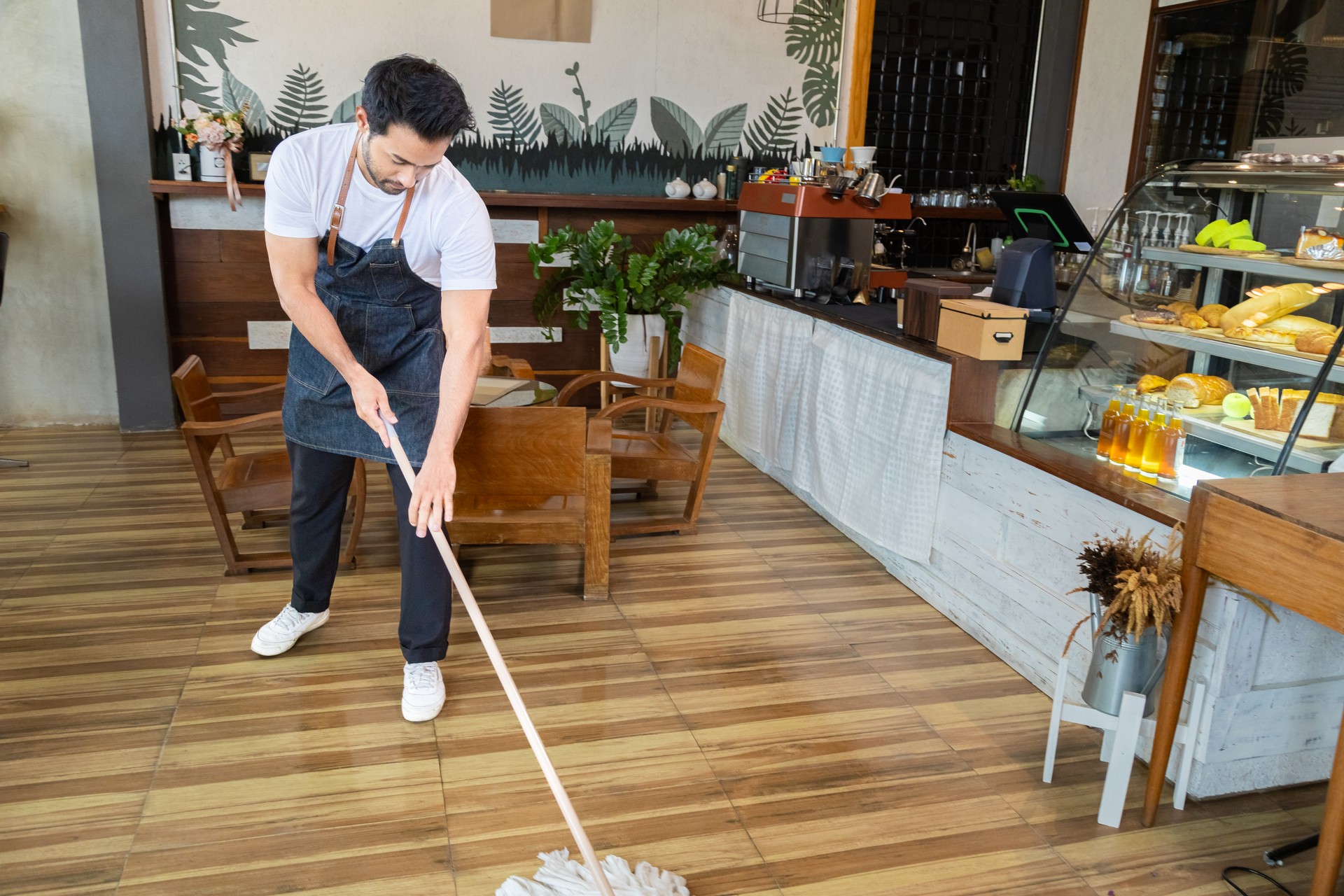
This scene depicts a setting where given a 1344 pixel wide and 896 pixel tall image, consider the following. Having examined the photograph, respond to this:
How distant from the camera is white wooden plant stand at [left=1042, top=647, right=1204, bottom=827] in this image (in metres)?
2.22

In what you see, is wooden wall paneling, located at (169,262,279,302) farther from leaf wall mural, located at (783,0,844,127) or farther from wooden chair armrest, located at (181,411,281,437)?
leaf wall mural, located at (783,0,844,127)

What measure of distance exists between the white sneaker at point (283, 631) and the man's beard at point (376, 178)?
53.7 inches

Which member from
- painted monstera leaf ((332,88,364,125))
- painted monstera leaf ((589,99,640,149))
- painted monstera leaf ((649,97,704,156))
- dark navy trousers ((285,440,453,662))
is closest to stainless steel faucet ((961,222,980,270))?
painted monstera leaf ((649,97,704,156))

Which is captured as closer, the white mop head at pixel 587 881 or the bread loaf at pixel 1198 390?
the white mop head at pixel 587 881

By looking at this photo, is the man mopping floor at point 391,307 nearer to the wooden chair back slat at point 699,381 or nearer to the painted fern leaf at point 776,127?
the wooden chair back slat at point 699,381

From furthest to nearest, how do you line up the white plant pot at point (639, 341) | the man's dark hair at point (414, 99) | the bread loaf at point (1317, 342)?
the white plant pot at point (639, 341) < the bread loaf at point (1317, 342) < the man's dark hair at point (414, 99)

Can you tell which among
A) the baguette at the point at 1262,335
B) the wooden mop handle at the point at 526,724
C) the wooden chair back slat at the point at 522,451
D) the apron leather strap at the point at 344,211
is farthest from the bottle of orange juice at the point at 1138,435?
the apron leather strap at the point at 344,211

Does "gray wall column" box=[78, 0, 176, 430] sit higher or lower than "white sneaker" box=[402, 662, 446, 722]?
higher

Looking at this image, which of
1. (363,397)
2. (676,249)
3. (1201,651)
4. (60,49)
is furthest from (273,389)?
(1201,651)

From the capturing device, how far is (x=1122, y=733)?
2.24 metres

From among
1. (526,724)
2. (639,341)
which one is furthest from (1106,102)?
(526,724)

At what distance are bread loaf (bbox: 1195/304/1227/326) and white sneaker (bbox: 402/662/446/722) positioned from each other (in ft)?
7.73

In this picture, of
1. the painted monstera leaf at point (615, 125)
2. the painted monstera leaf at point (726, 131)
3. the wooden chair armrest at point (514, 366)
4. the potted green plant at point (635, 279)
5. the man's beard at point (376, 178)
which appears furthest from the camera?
the painted monstera leaf at point (726, 131)

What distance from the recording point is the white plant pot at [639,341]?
5.33 m
